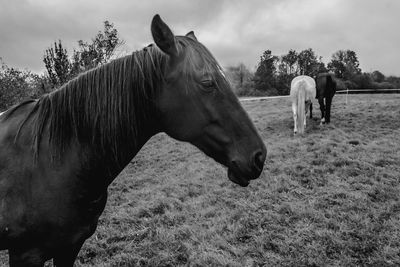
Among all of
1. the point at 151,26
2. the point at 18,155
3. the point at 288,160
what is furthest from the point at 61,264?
the point at 288,160

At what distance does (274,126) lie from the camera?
11.1 metres

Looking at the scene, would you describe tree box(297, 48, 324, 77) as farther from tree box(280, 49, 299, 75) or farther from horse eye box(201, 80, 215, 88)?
horse eye box(201, 80, 215, 88)

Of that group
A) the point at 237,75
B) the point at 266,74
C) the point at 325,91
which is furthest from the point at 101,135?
the point at 266,74

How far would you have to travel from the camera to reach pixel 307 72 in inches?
2099

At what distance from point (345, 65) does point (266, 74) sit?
54.2ft

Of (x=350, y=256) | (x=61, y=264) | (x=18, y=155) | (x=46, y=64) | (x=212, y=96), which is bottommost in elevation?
(x=350, y=256)

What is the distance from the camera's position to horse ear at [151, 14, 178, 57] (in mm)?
Answer: 1634

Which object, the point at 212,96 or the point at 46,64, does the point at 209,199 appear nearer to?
the point at 212,96

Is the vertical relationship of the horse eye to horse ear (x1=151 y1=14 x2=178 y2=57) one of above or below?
below

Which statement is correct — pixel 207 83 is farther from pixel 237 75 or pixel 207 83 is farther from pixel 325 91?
pixel 325 91

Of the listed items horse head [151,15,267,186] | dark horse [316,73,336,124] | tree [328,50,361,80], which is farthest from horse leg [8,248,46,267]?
tree [328,50,361,80]

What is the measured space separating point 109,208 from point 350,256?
3.83 metres

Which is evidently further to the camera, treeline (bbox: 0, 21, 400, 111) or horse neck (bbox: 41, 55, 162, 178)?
treeline (bbox: 0, 21, 400, 111)

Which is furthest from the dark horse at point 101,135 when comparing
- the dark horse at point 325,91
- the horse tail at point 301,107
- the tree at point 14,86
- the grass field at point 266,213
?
the tree at point 14,86
